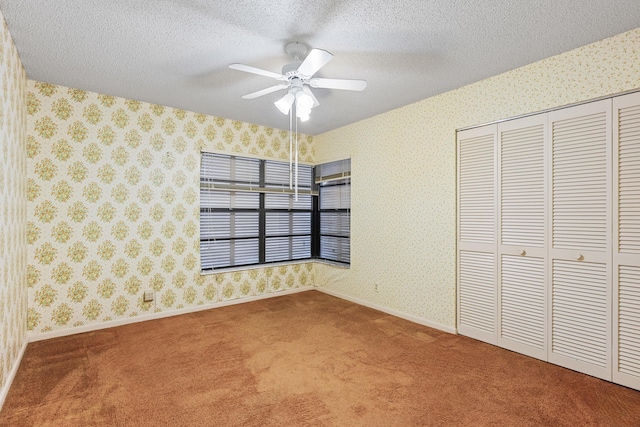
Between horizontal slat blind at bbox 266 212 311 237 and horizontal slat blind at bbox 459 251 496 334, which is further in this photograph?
horizontal slat blind at bbox 266 212 311 237

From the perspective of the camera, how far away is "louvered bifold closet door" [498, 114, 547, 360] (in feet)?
9.14

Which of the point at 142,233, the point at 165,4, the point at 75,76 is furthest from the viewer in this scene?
the point at 142,233

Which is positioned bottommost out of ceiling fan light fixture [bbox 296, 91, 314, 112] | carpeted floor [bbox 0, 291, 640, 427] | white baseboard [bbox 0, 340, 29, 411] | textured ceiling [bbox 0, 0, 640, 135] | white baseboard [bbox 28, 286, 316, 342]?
carpeted floor [bbox 0, 291, 640, 427]

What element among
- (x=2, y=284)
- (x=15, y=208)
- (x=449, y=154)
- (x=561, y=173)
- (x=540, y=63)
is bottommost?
(x=2, y=284)

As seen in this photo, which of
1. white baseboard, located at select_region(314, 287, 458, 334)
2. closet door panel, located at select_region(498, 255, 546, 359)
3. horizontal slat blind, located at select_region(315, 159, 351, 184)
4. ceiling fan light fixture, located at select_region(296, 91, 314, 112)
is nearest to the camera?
ceiling fan light fixture, located at select_region(296, 91, 314, 112)

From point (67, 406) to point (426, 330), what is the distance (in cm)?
315

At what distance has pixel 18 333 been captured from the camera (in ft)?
8.86

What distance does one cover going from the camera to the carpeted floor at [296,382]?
2.03 m

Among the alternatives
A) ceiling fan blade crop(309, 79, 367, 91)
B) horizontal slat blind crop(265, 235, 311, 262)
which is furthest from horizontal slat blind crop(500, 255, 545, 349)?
horizontal slat blind crop(265, 235, 311, 262)

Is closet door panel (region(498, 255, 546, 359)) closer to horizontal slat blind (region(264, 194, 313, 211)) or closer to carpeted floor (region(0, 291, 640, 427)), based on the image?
carpeted floor (region(0, 291, 640, 427))

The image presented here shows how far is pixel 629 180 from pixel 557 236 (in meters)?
0.62

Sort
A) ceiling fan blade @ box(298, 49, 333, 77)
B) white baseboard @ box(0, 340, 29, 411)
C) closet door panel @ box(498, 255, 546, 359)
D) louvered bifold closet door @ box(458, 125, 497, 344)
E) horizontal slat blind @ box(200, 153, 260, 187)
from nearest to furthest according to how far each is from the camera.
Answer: ceiling fan blade @ box(298, 49, 333, 77) → white baseboard @ box(0, 340, 29, 411) → closet door panel @ box(498, 255, 546, 359) → louvered bifold closet door @ box(458, 125, 497, 344) → horizontal slat blind @ box(200, 153, 260, 187)

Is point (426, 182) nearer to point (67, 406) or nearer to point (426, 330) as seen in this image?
point (426, 330)

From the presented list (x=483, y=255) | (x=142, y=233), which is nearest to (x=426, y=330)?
(x=483, y=255)
